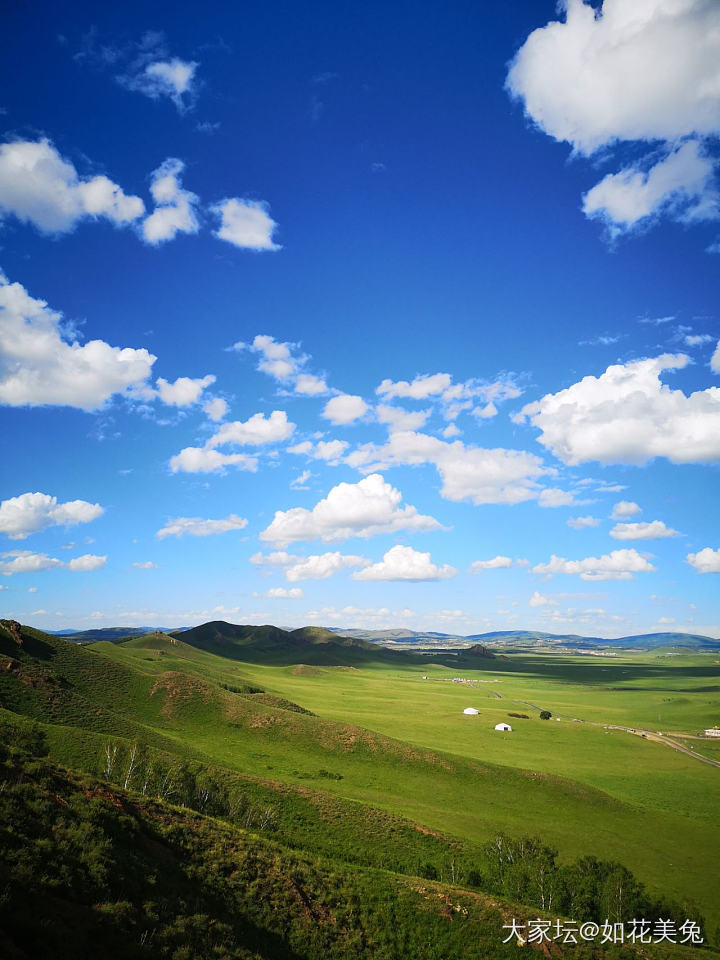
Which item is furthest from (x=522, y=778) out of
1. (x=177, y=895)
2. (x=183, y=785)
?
(x=177, y=895)

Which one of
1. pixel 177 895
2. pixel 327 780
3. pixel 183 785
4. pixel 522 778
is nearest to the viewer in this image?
pixel 177 895

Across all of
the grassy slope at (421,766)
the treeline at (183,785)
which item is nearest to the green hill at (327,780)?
the treeline at (183,785)

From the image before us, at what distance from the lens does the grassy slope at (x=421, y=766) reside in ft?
173

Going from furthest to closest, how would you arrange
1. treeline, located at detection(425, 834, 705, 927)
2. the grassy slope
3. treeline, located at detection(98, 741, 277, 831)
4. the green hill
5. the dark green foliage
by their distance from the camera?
the grassy slope → the green hill → treeline, located at detection(98, 741, 277, 831) → treeline, located at detection(425, 834, 705, 927) → the dark green foliage

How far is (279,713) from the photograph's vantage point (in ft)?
297

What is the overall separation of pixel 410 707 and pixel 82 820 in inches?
5496

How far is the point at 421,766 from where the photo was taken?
→ 247 feet

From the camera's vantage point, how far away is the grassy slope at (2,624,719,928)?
173 feet

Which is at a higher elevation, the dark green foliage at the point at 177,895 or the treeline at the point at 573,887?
the dark green foliage at the point at 177,895

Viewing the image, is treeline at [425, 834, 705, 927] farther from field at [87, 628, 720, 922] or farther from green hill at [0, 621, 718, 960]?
field at [87, 628, 720, 922]

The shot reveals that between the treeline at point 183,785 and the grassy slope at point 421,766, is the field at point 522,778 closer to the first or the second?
the grassy slope at point 421,766

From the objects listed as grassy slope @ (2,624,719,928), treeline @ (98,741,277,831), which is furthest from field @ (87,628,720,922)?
treeline @ (98,741,277,831)

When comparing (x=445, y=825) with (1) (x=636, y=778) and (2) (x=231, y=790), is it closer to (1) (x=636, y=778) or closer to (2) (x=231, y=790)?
(2) (x=231, y=790)

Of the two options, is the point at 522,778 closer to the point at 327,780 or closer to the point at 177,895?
the point at 327,780
